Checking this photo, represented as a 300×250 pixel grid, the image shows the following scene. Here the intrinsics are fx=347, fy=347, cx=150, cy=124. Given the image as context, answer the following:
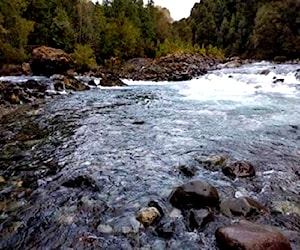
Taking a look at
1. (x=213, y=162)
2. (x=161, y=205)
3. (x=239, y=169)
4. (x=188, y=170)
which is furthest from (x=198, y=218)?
(x=213, y=162)

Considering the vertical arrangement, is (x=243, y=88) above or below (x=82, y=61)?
above

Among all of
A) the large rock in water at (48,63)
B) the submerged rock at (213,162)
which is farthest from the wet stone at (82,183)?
the large rock in water at (48,63)

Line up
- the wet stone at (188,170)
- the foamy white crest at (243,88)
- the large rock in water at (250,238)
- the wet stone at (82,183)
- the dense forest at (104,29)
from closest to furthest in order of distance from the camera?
the large rock in water at (250,238) < the wet stone at (82,183) < the wet stone at (188,170) < the foamy white crest at (243,88) < the dense forest at (104,29)

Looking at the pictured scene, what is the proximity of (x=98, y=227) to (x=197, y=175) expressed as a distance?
204 cm

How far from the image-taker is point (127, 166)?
19.3ft

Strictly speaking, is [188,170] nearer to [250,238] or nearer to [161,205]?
[161,205]

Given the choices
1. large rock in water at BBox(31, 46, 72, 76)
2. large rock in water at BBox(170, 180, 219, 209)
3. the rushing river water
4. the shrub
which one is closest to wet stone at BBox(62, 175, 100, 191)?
the rushing river water

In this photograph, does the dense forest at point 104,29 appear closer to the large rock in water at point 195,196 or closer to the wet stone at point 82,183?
the wet stone at point 82,183

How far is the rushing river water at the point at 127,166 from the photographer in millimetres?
3822

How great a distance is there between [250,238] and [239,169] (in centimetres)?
219

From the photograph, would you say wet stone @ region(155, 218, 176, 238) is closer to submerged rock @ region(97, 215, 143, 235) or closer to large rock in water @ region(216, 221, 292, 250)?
submerged rock @ region(97, 215, 143, 235)

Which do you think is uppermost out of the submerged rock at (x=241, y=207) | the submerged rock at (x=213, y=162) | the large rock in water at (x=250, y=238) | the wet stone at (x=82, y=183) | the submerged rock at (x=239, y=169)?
the large rock in water at (x=250, y=238)

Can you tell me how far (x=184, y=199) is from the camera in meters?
4.42

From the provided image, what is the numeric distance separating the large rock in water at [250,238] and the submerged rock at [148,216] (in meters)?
0.78
